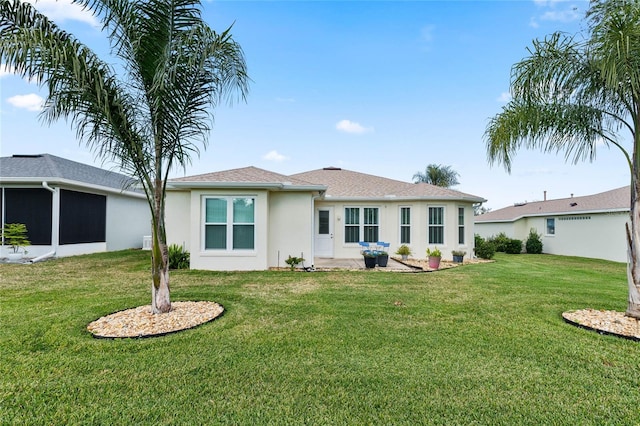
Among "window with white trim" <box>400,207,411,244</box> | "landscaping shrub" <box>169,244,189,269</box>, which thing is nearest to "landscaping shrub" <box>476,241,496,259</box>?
"window with white trim" <box>400,207,411,244</box>

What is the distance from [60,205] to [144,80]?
11.1 metres

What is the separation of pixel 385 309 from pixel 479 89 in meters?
10.8

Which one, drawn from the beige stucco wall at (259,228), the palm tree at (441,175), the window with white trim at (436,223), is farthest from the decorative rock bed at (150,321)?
the palm tree at (441,175)

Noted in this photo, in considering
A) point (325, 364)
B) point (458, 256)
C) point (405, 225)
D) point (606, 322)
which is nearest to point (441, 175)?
point (405, 225)

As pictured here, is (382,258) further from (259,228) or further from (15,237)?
(15,237)

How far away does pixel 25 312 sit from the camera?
5238 millimetres

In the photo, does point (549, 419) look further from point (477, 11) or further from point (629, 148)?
point (477, 11)

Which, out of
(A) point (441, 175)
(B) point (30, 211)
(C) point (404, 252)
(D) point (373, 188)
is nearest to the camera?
(B) point (30, 211)

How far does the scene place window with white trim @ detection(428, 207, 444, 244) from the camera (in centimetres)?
1314

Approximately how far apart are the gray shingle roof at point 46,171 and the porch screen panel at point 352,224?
896cm

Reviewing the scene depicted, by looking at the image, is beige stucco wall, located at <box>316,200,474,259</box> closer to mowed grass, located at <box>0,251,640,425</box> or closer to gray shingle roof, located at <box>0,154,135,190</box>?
mowed grass, located at <box>0,251,640,425</box>

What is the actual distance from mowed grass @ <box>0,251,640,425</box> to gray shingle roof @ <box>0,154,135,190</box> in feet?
26.2

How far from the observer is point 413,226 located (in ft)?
43.6

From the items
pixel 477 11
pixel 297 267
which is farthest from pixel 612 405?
pixel 477 11
